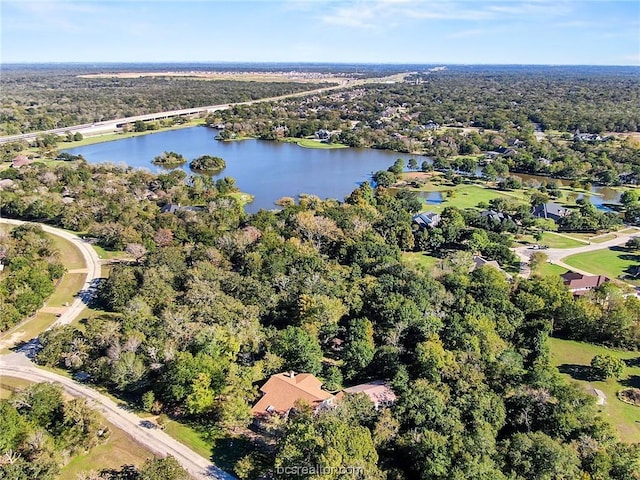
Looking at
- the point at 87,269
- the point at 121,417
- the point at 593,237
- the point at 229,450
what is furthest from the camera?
the point at 593,237

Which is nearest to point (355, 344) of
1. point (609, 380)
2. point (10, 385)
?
point (609, 380)

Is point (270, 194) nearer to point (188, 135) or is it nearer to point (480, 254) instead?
point (480, 254)

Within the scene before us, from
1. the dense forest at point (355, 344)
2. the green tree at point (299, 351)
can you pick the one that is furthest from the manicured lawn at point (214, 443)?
the green tree at point (299, 351)

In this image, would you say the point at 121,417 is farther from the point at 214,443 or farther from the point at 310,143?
the point at 310,143

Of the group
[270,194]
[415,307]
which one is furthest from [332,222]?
[270,194]

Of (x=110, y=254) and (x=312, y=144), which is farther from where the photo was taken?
(x=312, y=144)

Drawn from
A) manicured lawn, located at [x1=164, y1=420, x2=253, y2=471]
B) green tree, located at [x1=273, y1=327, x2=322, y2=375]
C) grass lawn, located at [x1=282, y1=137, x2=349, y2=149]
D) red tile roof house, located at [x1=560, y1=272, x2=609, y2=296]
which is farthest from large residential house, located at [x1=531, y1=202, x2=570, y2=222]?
grass lawn, located at [x1=282, y1=137, x2=349, y2=149]
